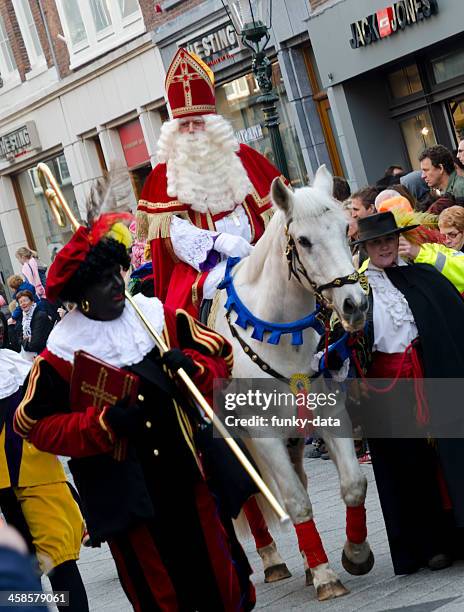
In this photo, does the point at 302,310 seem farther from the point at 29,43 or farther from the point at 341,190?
the point at 29,43

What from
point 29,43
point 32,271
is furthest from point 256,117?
point 29,43

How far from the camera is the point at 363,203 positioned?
31.5 ft

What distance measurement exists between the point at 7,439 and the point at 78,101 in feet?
64.5

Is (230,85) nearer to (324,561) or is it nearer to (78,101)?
(78,101)

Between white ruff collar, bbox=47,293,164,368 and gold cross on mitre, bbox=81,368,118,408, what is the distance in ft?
0.34

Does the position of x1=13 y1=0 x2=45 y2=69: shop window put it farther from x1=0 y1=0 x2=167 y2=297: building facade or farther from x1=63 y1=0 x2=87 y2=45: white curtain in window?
x1=63 y1=0 x2=87 y2=45: white curtain in window

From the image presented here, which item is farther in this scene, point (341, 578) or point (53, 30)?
point (53, 30)

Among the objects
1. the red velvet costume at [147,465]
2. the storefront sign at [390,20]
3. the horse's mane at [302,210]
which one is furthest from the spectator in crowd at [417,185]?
the red velvet costume at [147,465]

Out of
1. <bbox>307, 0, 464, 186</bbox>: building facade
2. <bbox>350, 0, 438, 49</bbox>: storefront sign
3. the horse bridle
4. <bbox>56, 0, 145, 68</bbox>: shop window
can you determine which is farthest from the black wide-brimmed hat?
<bbox>56, 0, 145, 68</bbox>: shop window

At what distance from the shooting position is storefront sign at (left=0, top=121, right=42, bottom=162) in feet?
88.6

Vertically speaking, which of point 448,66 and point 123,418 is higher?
point 448,66

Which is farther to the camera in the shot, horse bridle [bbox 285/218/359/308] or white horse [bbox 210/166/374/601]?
white horse [bbox 210/166/374/601]

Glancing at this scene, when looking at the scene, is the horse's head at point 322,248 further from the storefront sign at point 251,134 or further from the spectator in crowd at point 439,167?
the storefront sign at point 251,134

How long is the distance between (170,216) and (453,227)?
67.8 inches
